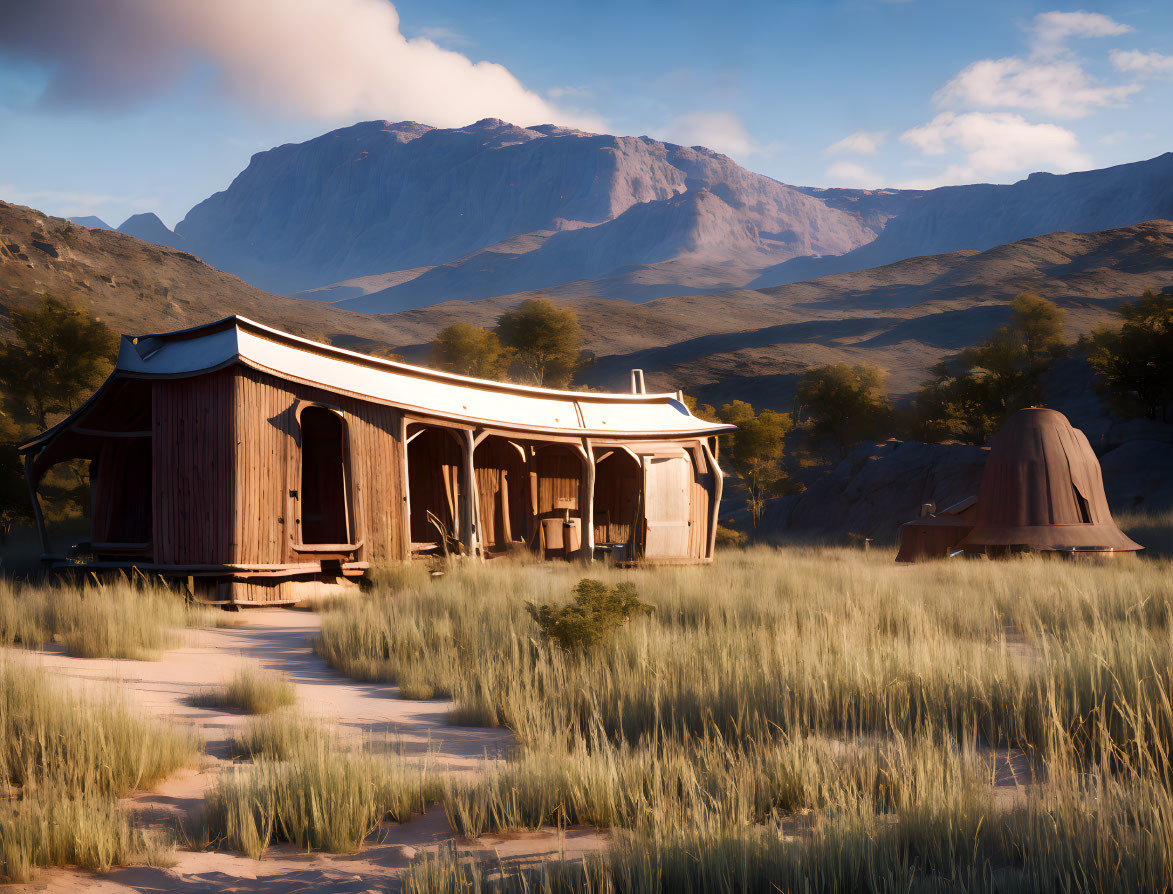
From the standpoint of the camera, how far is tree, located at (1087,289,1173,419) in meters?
35.3

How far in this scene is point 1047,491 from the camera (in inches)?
677

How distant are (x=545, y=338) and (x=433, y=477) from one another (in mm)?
39010

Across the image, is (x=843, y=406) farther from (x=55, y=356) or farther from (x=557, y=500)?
(x=55, y=356)

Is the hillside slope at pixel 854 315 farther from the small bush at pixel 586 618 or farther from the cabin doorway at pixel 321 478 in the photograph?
the small bush at pixel 586 618

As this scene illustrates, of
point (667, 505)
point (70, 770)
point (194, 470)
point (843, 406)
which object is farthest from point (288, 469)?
point (843, 406)

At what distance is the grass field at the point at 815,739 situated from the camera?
3.22m

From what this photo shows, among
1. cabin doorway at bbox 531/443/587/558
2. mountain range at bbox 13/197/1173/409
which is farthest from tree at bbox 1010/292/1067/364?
cabin doorway at bbox 531/443/587/558

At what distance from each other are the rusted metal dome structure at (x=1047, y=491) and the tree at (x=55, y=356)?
30664 mm

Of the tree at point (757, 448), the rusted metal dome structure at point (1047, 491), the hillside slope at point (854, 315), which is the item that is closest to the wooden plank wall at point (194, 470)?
the rusted metal dome structure at point (1047, 491)

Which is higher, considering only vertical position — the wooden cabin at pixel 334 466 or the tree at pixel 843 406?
the tree at pixel 843 406

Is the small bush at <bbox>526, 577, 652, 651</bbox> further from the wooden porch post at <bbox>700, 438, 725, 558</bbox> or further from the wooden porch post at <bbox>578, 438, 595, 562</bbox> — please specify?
the wooden porch post at <bbox>700, 438, 725, 558</bbox>

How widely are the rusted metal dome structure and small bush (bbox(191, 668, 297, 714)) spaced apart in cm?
1532

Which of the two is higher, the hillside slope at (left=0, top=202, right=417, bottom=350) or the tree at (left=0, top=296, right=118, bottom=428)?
the hillside slope at (left=0, top=202, right=417, bottom=350)

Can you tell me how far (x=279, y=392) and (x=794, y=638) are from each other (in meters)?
9.44
